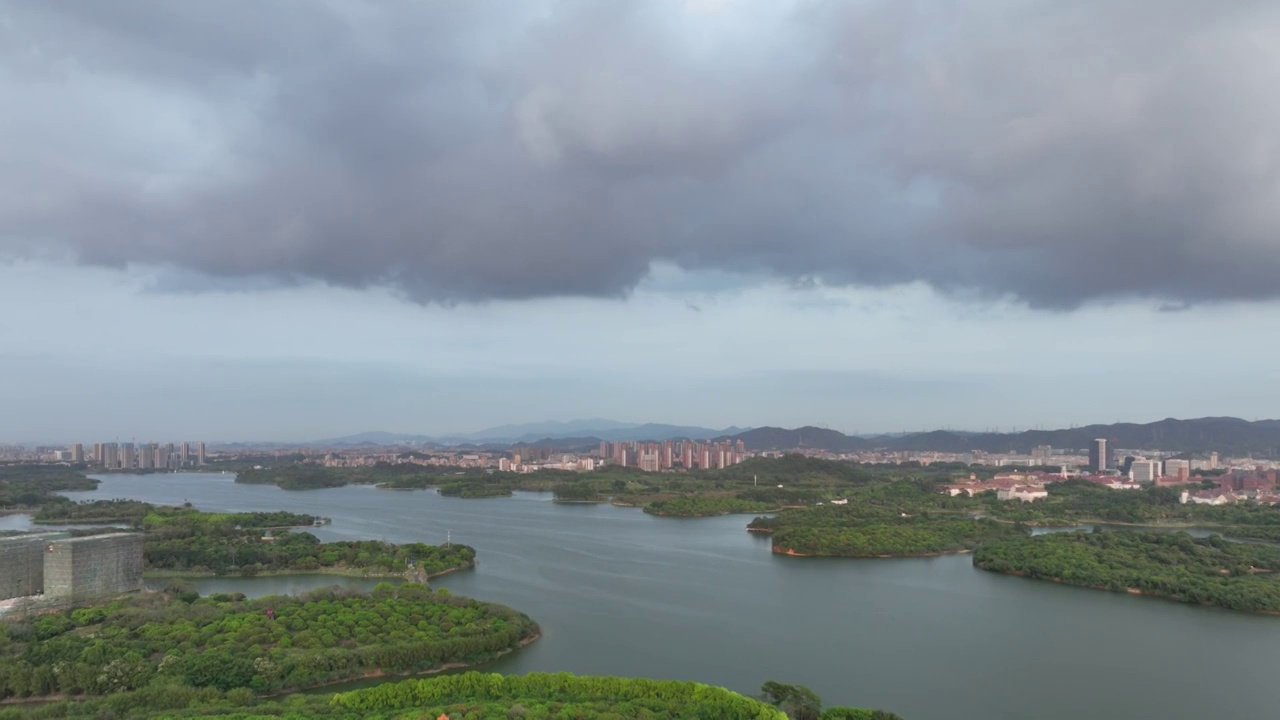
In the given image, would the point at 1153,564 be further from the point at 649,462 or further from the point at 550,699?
the point at 649,462

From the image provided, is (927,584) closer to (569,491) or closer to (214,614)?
(214,614)

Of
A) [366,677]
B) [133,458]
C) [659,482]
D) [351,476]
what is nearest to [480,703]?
[366,677]

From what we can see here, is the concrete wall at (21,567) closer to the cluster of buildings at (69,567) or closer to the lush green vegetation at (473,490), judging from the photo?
the cluster of buildings at (69,567)

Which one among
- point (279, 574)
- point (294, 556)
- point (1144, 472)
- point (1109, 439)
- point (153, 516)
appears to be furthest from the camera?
point (1109, 439)

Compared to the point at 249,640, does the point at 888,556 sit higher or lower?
lower

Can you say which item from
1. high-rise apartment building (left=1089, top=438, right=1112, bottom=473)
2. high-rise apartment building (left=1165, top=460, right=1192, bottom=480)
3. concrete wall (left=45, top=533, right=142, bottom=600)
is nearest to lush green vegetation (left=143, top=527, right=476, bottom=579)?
concrete wall (left=45, top=533, right=142, bottom=600)

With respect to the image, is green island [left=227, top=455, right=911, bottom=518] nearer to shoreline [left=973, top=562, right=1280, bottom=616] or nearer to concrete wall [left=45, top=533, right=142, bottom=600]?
shoreline [left=973, top=562, right=1280, bottom=616]

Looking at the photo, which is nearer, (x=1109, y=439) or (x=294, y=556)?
(x=294, y=556)
